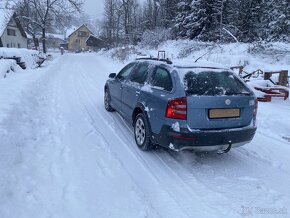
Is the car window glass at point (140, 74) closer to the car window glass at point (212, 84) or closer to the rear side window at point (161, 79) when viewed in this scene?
the rear side window at point (161, 79)

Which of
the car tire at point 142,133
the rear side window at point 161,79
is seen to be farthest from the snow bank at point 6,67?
the rear side window at point 161,79

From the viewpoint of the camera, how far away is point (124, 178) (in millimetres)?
4145

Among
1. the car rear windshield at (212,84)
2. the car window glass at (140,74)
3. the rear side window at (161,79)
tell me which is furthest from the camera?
the car window glass at (140,74)

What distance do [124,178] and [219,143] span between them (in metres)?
1.59

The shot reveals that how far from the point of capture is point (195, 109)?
4227 mm

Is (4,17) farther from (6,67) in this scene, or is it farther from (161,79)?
(161,79)

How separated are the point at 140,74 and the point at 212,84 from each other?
184cm

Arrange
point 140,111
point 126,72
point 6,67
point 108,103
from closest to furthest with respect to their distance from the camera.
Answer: point 140,111, point 126,72, point 108,103, point 6,67

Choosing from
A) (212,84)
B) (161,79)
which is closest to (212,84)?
(212,84)

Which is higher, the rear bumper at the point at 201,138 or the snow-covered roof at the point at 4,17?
the snow-covered roof at the point at 4,17

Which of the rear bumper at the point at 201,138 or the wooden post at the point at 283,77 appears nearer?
the rear bumper at the point at 201,138

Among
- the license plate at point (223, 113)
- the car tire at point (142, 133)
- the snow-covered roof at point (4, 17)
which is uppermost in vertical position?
the snow-covered roof at point (4, 17)

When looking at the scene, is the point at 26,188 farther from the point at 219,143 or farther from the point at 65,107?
the point at 65,107

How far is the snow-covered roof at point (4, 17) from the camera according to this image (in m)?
37.2
